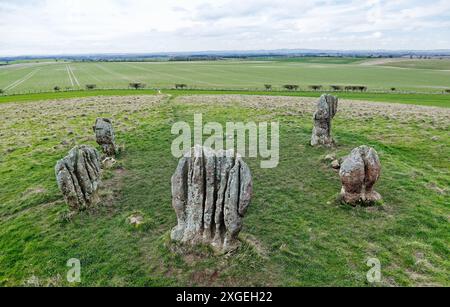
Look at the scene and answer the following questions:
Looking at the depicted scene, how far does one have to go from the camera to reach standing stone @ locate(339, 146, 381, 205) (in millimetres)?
16609

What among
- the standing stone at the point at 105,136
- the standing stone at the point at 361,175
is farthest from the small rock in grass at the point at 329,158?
the standing stone at the point at 105,136

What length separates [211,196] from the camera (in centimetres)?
1289

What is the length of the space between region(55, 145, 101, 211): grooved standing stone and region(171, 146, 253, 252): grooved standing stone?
607 centimetres

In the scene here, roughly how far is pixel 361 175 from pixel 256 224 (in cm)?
631

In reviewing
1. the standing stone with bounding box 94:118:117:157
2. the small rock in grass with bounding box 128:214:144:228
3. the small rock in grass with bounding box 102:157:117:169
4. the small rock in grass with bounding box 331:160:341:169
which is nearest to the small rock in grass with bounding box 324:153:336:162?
the small rock in grass with bounding box 331:160:341:169

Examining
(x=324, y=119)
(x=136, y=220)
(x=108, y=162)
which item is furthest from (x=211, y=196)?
(x=324, y=119)

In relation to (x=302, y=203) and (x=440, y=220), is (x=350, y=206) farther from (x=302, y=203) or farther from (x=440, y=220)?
(x=440, y=220)

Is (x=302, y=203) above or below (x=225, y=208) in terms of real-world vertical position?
below

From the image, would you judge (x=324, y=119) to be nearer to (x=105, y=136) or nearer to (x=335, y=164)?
(x=335, y=164)

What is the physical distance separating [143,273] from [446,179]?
Answer: 65.3ft

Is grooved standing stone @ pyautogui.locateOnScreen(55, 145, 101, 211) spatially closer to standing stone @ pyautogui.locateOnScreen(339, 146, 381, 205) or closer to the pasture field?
the pasture field

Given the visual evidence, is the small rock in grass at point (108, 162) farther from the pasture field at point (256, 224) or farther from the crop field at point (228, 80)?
the crop field at point (228, 80)
